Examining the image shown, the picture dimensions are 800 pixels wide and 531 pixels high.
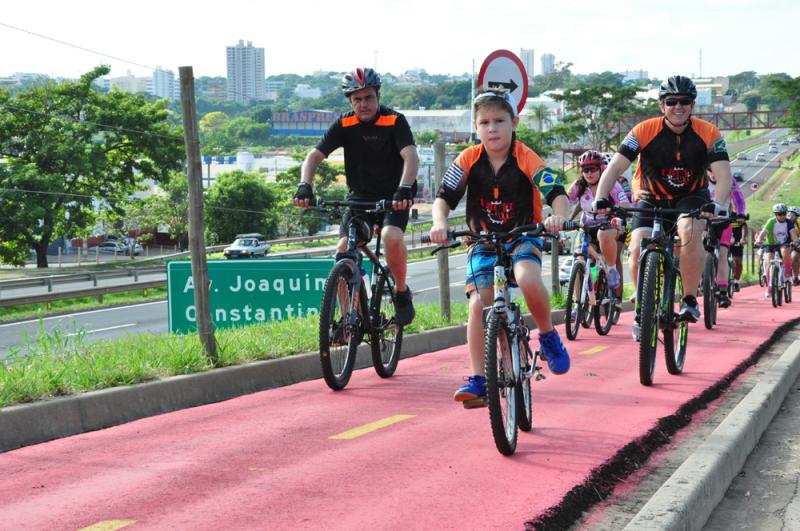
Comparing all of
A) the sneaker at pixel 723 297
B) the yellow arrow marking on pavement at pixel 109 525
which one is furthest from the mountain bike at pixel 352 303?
the sneaker at pixel 723 297

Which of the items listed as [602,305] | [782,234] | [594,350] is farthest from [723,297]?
[782,234]

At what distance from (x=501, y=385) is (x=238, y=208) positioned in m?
86.4

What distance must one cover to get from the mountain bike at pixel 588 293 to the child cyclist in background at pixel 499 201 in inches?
214

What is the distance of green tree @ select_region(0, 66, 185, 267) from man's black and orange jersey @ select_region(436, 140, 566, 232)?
183 feet

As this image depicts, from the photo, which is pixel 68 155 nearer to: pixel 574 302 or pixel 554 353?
pixel 574 302

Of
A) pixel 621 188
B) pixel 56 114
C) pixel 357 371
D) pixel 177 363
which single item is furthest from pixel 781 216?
pixel 56 114

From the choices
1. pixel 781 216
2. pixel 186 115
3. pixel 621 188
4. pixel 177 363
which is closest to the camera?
pixel 177 363

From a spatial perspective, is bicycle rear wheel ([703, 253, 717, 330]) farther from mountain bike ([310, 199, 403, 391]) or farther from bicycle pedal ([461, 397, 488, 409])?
bicycle pedal ([461, 397, 488, 409])

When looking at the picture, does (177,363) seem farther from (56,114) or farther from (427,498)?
(56,114)

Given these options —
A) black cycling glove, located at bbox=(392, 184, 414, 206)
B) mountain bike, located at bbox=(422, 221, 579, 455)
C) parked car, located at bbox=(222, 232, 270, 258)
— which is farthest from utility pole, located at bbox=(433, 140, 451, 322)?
parked car, located at bbox=(222, 232, 270, 258)

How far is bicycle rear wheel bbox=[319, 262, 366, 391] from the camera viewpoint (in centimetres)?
755

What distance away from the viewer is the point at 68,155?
63.3m

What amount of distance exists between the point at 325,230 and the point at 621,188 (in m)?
117

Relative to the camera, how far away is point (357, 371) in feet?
30.1
